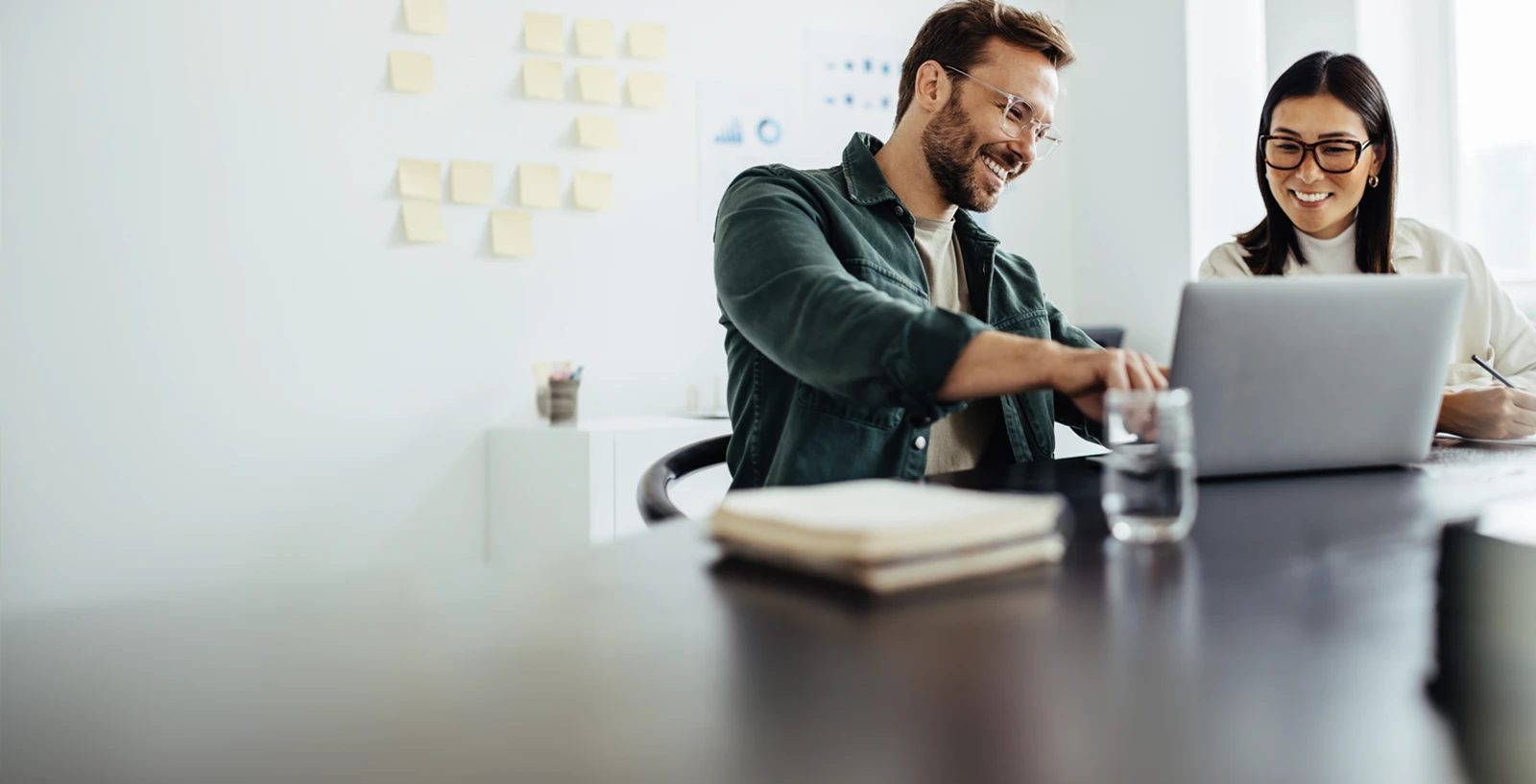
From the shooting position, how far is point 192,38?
2385 millimetres

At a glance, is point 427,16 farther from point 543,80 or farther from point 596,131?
point 596,131

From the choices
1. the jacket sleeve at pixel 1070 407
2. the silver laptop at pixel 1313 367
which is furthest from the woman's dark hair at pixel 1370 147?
the silver laptop at pixel 1313 367

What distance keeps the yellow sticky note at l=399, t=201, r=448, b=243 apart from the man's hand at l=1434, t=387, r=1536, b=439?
2.16 meters

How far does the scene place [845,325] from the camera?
105 centimetres

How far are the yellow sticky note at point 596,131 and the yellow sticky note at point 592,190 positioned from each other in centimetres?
8

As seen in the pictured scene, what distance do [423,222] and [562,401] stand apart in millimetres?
559

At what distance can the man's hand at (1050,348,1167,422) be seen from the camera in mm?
913

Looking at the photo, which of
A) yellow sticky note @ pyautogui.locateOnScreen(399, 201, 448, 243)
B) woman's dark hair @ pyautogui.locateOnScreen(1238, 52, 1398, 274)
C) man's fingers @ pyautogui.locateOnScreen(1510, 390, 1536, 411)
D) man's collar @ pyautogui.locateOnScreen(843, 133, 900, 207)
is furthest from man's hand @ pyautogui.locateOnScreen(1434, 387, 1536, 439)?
yellow sticky note @ pyautogui.locateOnScreen(399, 201, 448, 243)

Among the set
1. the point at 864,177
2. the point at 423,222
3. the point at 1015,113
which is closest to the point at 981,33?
the point at 1015,113

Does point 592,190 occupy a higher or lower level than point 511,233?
higher

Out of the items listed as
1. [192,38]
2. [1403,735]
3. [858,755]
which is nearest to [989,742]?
[858,755]

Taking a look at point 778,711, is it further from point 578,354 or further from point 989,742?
point 578,354

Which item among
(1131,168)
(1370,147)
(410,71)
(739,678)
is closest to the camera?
(739,678)

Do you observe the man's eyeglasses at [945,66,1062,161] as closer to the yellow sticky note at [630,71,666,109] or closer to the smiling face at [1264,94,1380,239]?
the smiling face at [1264,94,1380,239]
